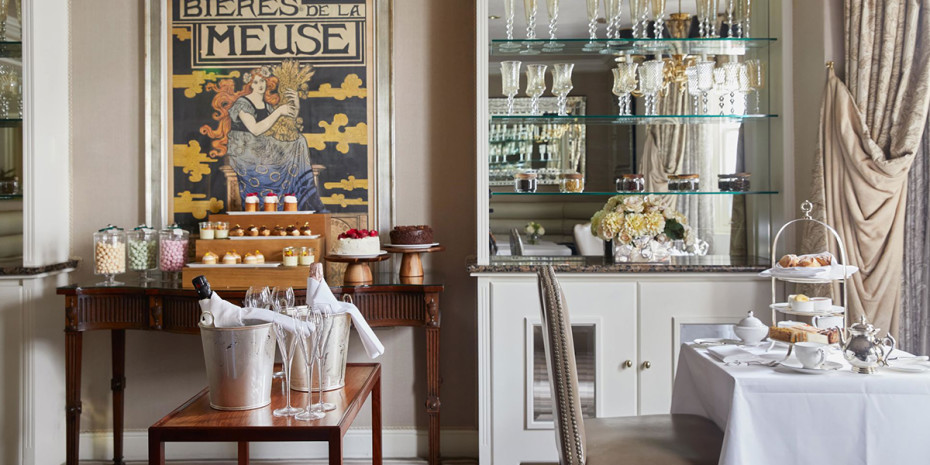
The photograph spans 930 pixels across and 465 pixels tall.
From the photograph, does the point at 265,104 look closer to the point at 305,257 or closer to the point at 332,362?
the point at 305,257

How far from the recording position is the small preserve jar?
10.3 feet

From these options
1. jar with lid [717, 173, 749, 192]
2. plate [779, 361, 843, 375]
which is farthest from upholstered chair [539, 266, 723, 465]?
jar with lid [717, 173, 749, 192]

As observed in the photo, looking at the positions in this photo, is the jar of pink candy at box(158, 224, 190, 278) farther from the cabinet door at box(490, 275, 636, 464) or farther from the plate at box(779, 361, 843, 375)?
the plate at box(779, 361, 843, 375)

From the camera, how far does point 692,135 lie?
11.4 feet

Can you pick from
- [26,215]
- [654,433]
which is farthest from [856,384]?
[26,215]

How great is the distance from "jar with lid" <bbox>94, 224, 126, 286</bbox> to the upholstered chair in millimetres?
2029

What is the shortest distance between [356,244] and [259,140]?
806mm

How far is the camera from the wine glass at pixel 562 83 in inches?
133

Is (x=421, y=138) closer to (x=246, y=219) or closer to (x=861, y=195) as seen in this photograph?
(x=246, y=219)

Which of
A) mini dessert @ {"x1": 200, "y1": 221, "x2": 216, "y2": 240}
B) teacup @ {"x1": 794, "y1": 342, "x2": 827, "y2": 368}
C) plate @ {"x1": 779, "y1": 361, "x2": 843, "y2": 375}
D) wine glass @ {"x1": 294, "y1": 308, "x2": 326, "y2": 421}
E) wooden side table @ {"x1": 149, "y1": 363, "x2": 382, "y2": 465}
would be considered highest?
mini dessert @ {"x1": 200, "y1": 221, "x2": 216, "y2": 240}

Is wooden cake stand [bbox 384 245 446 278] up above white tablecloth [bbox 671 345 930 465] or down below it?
above

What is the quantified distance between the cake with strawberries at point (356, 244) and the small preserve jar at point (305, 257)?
4.1 inches

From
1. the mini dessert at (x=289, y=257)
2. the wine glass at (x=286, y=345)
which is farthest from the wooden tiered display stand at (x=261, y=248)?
the wine glass at (x=286, y=345)

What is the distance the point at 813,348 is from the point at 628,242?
1.37 metres
